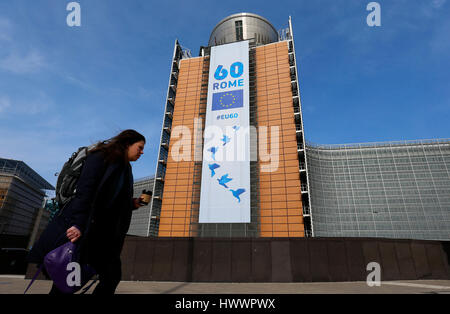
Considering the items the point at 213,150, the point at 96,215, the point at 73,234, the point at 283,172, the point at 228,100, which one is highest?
the point at 228,100

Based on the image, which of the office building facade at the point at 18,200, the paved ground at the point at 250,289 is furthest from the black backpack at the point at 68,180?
the office building facade at the point at 18,200

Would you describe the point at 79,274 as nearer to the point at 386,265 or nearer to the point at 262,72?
the point at 386,265

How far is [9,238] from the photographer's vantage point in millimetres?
14992

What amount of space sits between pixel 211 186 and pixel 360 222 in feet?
77.7

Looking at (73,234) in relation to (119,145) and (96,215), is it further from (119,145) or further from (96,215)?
(119,145)

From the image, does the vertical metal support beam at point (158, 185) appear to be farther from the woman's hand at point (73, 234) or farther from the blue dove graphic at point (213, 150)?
the woman's hand at point (73, 234)

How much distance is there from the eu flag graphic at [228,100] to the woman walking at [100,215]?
29230mm

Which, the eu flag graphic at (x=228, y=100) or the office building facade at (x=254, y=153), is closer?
the office building facade at (x=254, y=153)

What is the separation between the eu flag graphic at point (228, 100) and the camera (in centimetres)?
3106

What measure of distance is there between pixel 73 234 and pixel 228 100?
31.1 metres

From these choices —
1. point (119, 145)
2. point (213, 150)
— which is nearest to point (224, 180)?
point (213, 150)

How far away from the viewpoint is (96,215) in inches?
90.4

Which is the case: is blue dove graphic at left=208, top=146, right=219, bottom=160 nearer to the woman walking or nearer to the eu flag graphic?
the eu flag graphic
